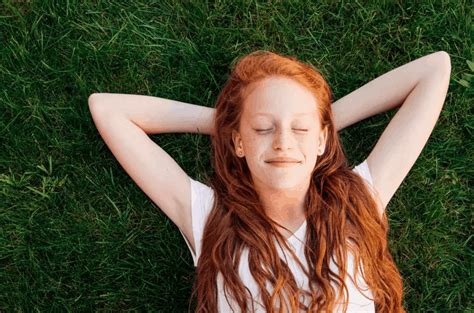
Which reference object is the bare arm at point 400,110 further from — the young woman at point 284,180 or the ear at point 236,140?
the ear at point 236,140

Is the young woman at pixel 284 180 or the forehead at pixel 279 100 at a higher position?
the forehead at pixel 279 100

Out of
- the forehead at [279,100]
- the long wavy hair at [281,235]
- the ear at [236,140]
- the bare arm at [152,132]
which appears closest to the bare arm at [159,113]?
the bare arm at [152,132]

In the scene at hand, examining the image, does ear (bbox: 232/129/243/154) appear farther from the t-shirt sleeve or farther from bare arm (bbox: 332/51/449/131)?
bare arm (bbox: 332/51/449/131)

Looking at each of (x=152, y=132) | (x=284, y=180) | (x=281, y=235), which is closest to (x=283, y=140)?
(x=284, y=180)

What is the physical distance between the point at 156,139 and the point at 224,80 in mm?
514

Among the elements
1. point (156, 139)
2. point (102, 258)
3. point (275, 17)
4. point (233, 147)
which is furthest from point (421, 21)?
point (102, 258)

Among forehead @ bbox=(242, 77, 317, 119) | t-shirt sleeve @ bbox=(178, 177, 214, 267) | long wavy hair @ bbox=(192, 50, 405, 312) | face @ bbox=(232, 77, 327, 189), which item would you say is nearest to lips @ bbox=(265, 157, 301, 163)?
face @ bbox=(232, 77, 327, 189)

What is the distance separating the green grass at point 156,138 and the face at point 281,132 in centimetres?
77

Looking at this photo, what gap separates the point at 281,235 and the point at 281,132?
0.53 metres

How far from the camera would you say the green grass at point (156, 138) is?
3484mm

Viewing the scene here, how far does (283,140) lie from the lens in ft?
8.74

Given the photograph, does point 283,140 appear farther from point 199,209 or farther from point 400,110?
point 400,110

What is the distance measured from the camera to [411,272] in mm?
3475

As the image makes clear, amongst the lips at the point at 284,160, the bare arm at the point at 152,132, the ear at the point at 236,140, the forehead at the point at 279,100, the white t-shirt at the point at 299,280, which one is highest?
the forehead at the point at 279,100
